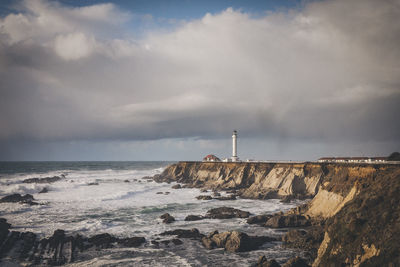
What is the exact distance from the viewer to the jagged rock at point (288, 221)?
26.8 metres

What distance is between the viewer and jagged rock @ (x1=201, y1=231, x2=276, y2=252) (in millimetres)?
20594

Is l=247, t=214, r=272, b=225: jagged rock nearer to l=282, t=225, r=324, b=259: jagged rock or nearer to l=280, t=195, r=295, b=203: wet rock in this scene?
l=282, t=225, r=324, b=259: jagged rock

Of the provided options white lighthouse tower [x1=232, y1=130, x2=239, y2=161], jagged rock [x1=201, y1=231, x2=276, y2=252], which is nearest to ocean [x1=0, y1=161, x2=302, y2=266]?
jagged rock [x1=201, y1=231, x2=276, y2=252]

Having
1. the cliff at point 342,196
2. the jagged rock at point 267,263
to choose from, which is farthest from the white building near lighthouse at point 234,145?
the jagged rock at point 267,263

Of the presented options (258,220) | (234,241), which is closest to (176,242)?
(234,241)

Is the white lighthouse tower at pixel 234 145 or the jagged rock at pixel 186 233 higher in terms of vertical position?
the white lighthouse tower at pixel 234 145

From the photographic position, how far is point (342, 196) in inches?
1086

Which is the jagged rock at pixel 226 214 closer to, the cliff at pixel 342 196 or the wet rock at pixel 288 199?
the cliff at pixel 342 196

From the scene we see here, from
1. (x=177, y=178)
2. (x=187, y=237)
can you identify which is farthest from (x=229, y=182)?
(x=187, y=237)

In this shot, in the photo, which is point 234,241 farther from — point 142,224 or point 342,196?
point 342,196

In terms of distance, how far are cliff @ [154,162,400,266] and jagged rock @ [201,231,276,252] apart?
18.2 feet

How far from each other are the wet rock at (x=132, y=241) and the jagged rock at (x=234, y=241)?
537 cm

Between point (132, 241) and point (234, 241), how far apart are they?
345 inches

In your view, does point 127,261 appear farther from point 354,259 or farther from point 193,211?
point 193,211
